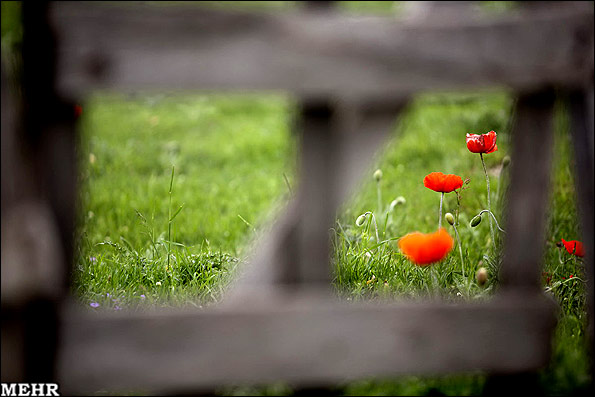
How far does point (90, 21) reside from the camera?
1.24 metres

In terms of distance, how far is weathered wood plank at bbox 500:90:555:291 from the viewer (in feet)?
4.77

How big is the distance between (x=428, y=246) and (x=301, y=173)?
0.54m

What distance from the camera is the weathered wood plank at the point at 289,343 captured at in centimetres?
138

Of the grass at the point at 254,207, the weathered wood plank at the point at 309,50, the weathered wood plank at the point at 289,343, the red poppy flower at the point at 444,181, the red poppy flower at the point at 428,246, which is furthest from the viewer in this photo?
the grass at the point at 254,207

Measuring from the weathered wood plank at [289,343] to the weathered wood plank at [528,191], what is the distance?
10cm

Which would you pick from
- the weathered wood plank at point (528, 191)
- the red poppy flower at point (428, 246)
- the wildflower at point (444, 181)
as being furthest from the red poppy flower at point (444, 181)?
the weathered wood plank at point (528, 191)

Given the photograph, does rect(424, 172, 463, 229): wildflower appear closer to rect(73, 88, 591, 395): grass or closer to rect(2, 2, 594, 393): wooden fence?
rect(73, 88, 591, 395): grass

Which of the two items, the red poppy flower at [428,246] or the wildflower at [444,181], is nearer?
the red poppy flower at [428,246]

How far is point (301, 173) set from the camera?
1357 mm

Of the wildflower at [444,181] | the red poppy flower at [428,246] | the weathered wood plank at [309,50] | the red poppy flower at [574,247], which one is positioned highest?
the weathered wood plank at [309,50]

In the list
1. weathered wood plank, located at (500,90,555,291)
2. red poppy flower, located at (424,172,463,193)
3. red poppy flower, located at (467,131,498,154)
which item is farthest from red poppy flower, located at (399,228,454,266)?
red poppy flower, located at (467,131,498,154)

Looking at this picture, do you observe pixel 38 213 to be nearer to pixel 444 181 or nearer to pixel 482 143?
pixel 444 181

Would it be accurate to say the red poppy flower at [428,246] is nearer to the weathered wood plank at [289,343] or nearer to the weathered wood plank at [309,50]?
the weathered wood plank at [289,343]

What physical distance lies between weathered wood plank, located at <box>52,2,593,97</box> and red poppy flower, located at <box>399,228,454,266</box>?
0.50 metres
